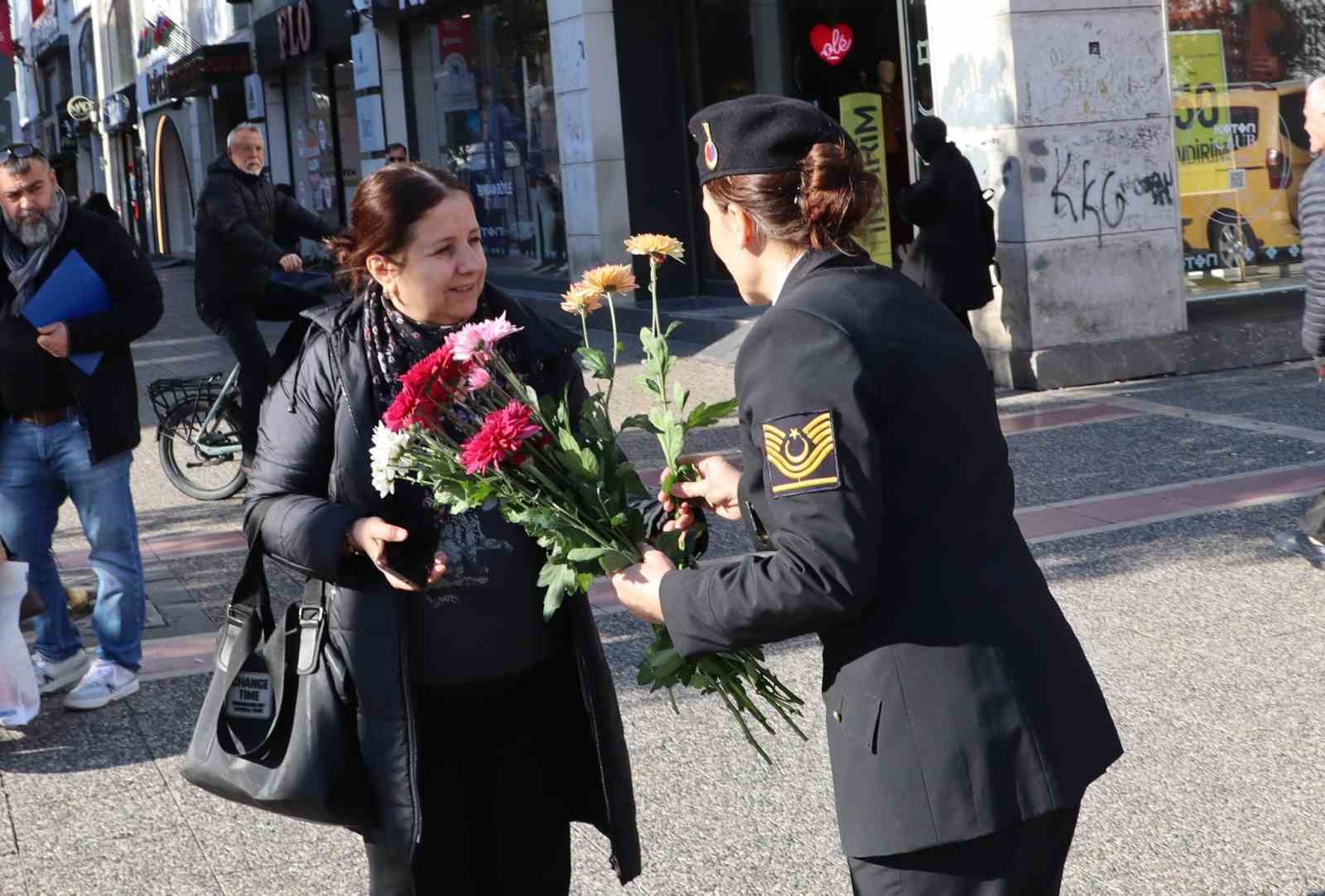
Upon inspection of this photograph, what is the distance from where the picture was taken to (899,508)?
7.52 ft

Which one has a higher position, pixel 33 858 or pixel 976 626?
pixel 976 626

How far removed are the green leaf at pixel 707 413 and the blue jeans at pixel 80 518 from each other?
346 centimetres

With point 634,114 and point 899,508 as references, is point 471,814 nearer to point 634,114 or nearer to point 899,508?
point 899,508

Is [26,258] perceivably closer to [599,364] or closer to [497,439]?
[599,364]

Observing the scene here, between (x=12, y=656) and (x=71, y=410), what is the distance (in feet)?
2.85

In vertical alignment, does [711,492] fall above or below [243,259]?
below

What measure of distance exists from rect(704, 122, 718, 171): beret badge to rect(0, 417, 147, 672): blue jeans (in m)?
3.79

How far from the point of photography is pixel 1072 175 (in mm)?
11773

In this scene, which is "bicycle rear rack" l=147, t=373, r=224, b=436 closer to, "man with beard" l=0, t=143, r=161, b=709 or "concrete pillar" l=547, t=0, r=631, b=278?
"man with beard" l=0, t=143, r=161, b=709

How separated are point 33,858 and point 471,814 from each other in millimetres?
1915

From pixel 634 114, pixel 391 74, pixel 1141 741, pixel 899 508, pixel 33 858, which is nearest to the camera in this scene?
pixel 899 508

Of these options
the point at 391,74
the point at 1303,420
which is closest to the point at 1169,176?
the point at 1303,420

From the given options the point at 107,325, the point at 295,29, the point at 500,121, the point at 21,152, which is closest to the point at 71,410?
the point at 107,325

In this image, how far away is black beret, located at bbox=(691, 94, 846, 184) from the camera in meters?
2.39
